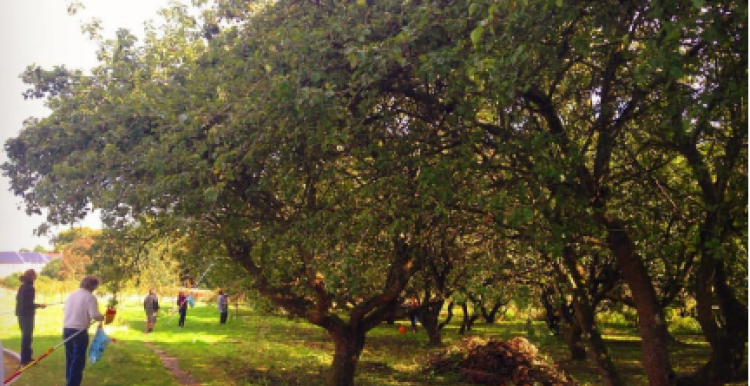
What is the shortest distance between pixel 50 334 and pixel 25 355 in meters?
1.58

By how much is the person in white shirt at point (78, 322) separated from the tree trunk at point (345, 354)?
508 cm

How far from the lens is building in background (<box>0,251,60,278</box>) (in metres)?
5.64

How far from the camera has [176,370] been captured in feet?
44.6

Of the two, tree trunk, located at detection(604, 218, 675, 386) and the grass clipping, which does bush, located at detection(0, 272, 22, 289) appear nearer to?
tree trunk, located at detection(604, 218, 675, 386)

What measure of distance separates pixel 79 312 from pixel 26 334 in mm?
1822

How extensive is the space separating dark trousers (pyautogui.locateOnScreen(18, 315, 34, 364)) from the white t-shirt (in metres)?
1.39

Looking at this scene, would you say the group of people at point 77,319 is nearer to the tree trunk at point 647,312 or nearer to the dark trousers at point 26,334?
the dark trousers at point 26,334

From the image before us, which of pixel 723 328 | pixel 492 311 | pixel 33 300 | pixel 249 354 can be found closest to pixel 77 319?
pixel 33 300

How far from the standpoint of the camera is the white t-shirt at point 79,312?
8289 mm

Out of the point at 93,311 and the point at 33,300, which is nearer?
the point at 93,311

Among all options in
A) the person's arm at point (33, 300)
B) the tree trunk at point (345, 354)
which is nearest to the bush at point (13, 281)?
the person's arm at point (33, 300)

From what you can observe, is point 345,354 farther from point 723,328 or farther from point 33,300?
point 723,328

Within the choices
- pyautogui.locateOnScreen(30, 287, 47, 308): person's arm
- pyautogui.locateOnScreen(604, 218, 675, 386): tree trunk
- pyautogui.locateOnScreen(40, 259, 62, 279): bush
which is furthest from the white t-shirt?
pyautogui.locateOnScreen(604, 218, 675, 386): tree trunk

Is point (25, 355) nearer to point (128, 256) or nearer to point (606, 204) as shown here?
point (128, 256)
